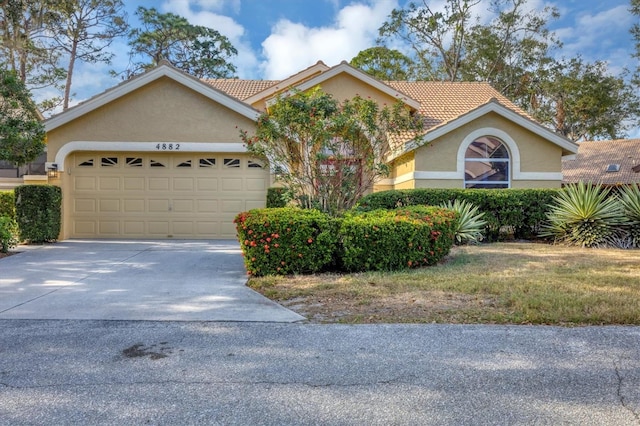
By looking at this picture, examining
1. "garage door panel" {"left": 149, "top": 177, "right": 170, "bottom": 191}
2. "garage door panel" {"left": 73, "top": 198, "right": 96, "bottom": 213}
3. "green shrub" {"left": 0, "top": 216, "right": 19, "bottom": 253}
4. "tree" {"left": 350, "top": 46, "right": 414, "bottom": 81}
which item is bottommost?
"green shrub" {"left": 0, "top": 216, "right": 19, "bottom": 253}

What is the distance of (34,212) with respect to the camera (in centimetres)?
1120

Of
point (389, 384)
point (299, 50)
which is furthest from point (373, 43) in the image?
point (389, 384)

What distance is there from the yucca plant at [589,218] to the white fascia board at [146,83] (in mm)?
8796

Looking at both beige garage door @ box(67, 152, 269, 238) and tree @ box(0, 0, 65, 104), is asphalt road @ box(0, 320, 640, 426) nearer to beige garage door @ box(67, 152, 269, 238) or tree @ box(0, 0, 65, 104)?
beige garage door @ box(67, 152, 269, 238)

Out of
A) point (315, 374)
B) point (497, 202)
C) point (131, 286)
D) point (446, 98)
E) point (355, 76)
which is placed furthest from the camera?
point (446, 98)

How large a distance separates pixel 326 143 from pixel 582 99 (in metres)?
27.4

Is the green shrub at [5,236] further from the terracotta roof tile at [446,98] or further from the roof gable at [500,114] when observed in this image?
the terracotta roof tile at [446,98]

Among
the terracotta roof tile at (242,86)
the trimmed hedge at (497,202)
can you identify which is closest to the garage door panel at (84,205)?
the terracotta roof tile at (242,86)

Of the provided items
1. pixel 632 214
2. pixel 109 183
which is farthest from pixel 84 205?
pixel 632 214

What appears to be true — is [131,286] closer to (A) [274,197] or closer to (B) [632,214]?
(A) [274,197]

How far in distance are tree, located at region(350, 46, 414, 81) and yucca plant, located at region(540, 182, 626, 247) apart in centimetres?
2083

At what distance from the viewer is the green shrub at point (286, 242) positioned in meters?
6.84

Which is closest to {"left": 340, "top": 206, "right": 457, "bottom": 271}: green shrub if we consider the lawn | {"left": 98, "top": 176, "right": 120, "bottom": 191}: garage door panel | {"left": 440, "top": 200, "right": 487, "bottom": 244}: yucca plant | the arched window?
the lawn

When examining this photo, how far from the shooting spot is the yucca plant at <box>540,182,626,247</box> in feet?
33.7
